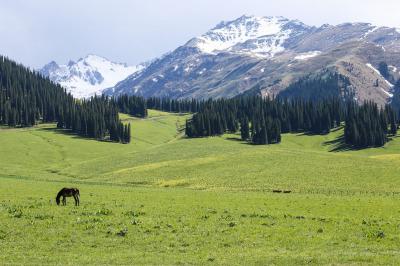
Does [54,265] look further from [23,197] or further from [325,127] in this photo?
[325,127]

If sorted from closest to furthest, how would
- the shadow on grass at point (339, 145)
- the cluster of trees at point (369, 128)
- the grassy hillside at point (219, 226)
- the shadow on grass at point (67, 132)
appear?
the grassy hillside at point (219, 226), the shadow on grass at point (339, 145), the cluster of trees at point (369, 128), the shadow on grass at point (67, 132)

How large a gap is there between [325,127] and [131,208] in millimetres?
157968

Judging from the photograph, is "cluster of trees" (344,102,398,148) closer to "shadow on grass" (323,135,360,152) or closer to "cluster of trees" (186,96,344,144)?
"shadow on grass" (323,135,360,152)

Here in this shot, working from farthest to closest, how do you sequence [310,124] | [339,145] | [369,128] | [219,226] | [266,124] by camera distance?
[310,124]
[266,124]
[339,145]
[369,128]
[219,226]

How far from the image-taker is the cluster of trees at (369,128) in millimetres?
156875

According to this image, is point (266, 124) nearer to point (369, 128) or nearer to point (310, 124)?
point (310, 124)

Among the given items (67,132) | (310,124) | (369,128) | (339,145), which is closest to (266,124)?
(339,145)

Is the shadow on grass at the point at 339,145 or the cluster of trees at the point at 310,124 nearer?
the shadow on grass at the point at 339,145

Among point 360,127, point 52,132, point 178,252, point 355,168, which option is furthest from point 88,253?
point 52,132

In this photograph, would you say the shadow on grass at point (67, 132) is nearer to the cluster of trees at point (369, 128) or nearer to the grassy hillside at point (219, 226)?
the cluster of trees at point (369, 128)

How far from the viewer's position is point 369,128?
15762 cm

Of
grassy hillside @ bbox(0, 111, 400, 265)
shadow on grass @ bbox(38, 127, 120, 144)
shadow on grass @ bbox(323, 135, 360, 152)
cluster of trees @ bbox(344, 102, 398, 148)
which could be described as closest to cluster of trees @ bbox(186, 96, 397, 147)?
cluster of trees @ bbox(344, 102, 398, 148)

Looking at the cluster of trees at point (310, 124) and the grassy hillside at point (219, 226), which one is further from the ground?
the cluster of trees at point (310, 124)

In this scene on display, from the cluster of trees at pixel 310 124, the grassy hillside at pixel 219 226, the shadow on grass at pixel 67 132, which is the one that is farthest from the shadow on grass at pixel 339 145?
the shadow on grass at pixel 67 132
